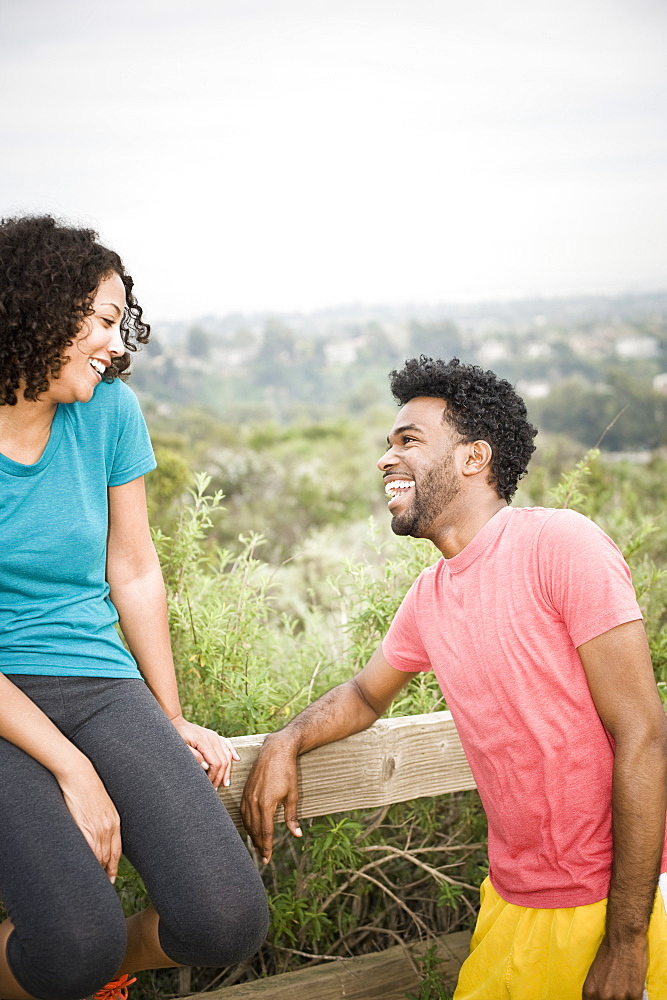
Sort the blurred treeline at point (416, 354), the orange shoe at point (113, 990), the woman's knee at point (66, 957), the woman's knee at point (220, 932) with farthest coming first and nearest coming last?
the blurred treeline at point (416, 354) < the orange shoe at point (113, 990) < the woman's knee at point (220, 932) < the woman's knee at point (66, 957)

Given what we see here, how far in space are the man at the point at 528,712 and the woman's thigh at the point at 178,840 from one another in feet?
0.57

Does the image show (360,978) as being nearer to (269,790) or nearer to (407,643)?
(269,790)

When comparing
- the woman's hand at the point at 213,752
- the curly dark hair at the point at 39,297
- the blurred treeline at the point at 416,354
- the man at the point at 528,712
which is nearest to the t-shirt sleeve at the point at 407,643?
the man at the point at 528,712

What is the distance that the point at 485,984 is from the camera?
1590mm

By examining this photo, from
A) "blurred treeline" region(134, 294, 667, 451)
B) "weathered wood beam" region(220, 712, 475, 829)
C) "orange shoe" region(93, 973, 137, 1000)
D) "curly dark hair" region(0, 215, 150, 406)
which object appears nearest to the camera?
"orange shoe" region(93, 973, 137, 1000)

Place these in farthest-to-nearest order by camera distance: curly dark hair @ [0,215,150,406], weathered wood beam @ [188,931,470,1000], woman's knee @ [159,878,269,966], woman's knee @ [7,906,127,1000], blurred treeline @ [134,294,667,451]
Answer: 1. blurred treeline @ [134,294,667,451]
2. weathered wood beam @ [188,931,470,1000]
3. curly dark hair @ [0,215,150,406]
4. woman's knee @ [159,878,269,966]
5. woman's knee @ [7,906,127,1000]

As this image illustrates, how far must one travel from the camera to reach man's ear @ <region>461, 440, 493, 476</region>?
5.84 feet

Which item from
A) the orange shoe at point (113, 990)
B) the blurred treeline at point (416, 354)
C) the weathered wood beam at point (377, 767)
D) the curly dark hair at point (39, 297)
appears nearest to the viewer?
the orange shoe at point (113, 990)

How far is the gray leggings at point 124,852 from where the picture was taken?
1.29m

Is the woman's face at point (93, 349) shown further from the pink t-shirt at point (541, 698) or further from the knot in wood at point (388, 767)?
the knot in wood at point (388, 767)

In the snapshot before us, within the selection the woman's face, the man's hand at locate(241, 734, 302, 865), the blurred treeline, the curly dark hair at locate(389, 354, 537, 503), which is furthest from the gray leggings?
the blurred treeline

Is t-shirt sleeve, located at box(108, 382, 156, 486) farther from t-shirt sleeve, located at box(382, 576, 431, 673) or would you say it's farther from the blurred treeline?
the blurred treeline

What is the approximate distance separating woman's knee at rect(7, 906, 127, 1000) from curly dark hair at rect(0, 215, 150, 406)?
98 centimetres

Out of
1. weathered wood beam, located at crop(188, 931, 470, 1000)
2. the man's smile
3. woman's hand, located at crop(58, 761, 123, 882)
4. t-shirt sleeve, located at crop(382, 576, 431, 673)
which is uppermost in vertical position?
the man's smile
